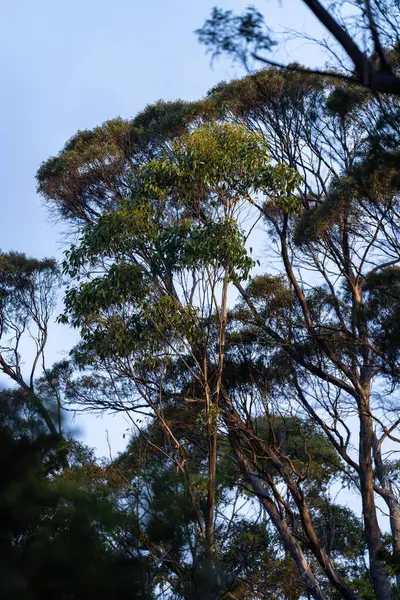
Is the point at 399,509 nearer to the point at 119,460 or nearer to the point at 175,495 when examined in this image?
the point at 119,460

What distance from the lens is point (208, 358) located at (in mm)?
12586

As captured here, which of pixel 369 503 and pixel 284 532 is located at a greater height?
pixel 369 503

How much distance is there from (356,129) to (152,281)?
12.6 ft

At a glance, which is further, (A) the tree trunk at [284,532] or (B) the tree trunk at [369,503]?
(B) the tree trunk at [369,503]

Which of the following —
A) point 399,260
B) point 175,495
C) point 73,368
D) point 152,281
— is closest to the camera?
A: point 175,495

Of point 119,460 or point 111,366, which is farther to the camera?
point 119,460

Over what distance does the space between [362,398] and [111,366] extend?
346 cm

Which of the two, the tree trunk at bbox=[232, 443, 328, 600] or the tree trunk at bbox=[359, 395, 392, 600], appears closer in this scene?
the tree trunk at bbox=[232, 443, 328, 600]

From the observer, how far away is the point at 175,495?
3.05m

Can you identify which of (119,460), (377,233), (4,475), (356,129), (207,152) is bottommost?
(4,475)

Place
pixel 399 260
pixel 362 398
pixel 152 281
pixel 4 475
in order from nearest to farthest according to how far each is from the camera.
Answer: pixel 4 475, pixel 399 260, pixel 152 281, pixel 362 398

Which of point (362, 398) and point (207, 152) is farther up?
point (207, 152)

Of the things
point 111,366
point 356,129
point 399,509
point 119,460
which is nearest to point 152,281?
point 111,366

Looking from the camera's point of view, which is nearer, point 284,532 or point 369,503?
point 284,532
